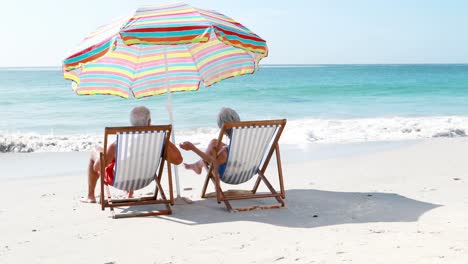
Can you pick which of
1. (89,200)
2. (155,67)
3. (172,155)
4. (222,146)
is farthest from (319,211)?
(155,67)

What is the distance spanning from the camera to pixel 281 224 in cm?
458

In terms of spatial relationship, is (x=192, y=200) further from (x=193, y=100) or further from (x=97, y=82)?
(x=193, y=100)

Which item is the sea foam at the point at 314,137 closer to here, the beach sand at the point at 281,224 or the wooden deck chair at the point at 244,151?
the beach sand at the point at 281,224

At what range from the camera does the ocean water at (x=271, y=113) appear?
1220 centimetres

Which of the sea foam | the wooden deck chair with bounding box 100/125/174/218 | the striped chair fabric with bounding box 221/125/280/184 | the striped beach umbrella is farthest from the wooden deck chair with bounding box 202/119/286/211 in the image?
the sea foam

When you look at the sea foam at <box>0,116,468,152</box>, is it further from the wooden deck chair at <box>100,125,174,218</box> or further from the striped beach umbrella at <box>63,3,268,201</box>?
the wooden deck chair at <box>100,125,174,218</box>

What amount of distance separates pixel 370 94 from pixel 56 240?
2606 centimetres

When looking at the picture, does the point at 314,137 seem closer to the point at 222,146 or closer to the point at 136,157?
the point at 222,146

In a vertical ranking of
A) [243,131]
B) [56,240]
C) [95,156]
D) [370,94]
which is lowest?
[370,94]

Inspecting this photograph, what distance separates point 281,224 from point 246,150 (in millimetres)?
796

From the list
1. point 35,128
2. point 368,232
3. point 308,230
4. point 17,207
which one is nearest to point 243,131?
point 308,230

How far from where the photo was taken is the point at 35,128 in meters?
16.3

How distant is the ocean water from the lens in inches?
480

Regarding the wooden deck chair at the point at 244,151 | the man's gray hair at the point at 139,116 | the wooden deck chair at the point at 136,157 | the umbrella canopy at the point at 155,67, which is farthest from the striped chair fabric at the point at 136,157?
the umbrella canopy at the point at 155,67
